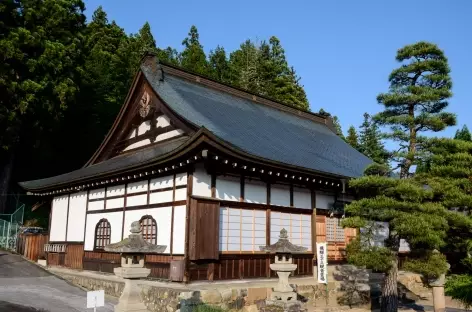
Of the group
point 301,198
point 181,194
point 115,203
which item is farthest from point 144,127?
point 301,198

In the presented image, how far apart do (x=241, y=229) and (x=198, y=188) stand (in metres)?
2.06

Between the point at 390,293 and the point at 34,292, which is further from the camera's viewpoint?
the point at 34,292

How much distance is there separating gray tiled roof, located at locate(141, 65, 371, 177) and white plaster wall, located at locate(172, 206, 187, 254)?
2.68 m

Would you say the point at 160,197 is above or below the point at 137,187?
below

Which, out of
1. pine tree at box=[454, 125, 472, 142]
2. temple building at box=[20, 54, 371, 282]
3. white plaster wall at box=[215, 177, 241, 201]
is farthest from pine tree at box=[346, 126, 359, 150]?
white plaster wall at box=[215, 177, 241, 201]

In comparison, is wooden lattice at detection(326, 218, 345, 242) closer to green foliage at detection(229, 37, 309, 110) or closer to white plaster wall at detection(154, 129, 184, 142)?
white plaster wall at detection(154, 129, 184, 142)

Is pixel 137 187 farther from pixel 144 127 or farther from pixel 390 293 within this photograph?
pixel 390 293

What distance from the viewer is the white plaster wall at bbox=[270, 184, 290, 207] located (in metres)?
14.4

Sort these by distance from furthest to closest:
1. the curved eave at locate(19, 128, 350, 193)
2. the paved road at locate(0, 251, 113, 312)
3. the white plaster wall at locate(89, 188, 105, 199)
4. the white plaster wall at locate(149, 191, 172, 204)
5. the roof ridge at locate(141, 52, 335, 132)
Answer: the roof ridge at locate(141, 52, 335, 132) → the white plaster wall at locate(89, 188, 105, 199) → the white plaster wall at locate(149, 191, 172, 204) → the paved road at locate(0, 251, 113, 312) → the curved eave at locate(19, 128, 350, 193)

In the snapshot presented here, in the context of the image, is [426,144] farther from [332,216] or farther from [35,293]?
[35,293]

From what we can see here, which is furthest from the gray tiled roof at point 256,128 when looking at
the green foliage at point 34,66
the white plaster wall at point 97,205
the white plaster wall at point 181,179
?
the green foliage at point 34,66

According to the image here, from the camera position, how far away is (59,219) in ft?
62.0

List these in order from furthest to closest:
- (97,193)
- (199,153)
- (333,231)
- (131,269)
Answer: (97,193)
(333,231)
(199,153)
(131,269)

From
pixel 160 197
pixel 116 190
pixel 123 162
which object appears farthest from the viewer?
pixel 123 162
